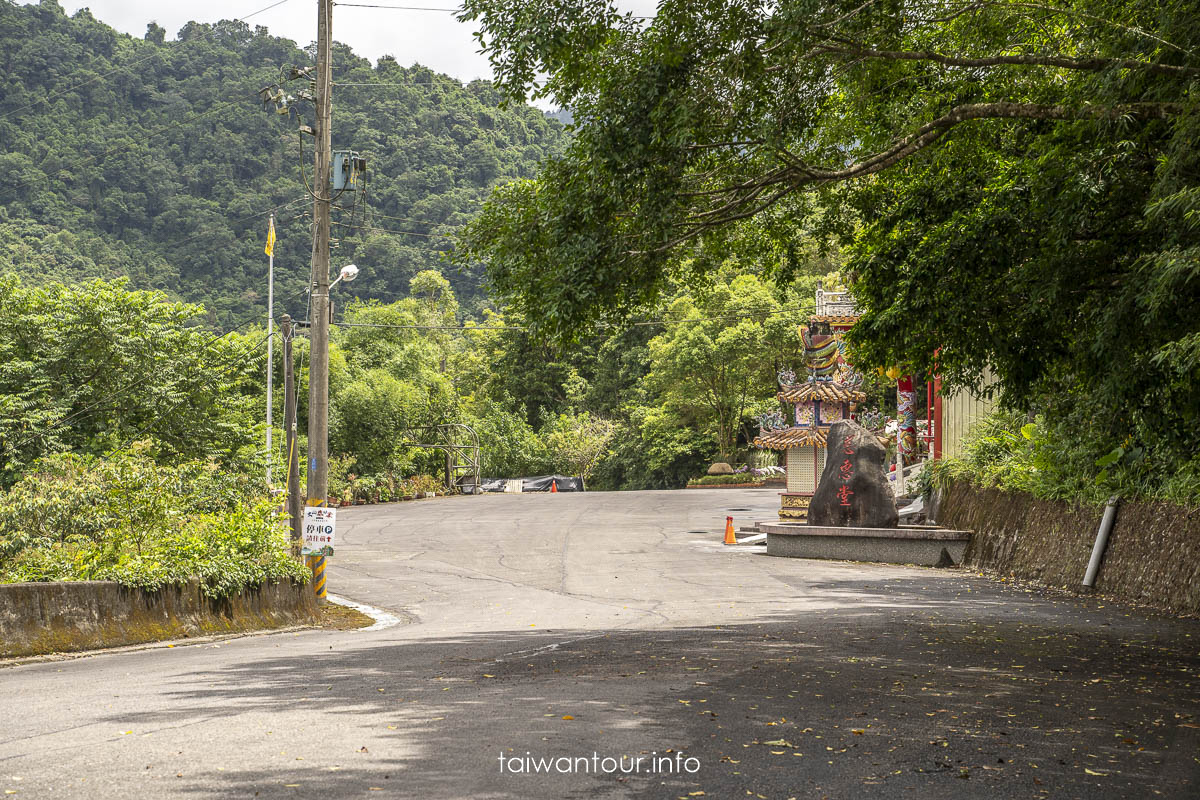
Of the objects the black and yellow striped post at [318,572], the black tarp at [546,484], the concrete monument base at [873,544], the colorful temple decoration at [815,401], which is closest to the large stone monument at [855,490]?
the concrete monument base at [873,544]

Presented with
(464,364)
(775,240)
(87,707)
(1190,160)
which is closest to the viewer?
(87,707)

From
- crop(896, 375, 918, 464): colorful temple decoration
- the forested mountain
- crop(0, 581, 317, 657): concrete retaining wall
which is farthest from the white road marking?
the forested mountain

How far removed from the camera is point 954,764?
6.18 meters

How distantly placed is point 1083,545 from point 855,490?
679 centimetres

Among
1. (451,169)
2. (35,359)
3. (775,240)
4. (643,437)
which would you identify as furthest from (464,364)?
(775,240)

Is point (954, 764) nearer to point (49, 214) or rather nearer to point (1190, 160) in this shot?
point (1190, 160)

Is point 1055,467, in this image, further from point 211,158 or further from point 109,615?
point 211,158

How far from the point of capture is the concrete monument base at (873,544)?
21781 mm

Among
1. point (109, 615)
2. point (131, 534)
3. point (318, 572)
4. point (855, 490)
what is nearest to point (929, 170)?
point (109, 615)

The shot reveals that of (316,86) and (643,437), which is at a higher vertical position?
(316,86)

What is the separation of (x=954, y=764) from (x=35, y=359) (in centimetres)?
2160

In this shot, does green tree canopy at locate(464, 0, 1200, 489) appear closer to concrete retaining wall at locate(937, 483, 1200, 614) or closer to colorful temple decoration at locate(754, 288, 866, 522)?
→ concrete retaining wall at locate(937, 483, 1200, 614)

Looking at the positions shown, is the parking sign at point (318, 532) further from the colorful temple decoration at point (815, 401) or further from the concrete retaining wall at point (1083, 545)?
the colorful temple decoration at point (815, 401)

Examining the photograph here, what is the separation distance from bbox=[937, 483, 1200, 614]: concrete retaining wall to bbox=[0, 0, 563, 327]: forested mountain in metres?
68.8
